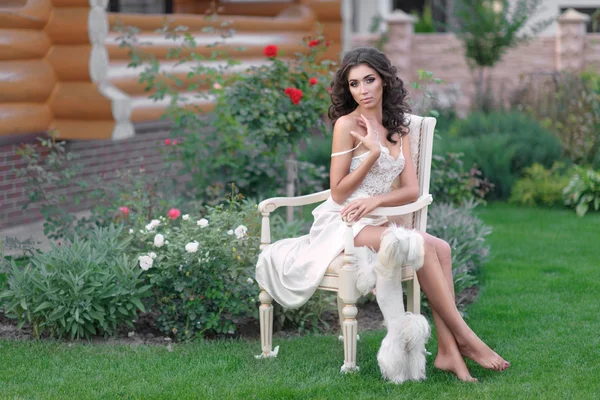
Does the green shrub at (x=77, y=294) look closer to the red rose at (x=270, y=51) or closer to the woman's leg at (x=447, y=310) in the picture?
the woman's leg at (x=447, y=310)

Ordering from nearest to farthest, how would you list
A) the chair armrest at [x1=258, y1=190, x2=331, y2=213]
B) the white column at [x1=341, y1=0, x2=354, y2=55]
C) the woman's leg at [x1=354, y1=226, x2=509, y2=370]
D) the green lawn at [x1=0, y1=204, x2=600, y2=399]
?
the green lawn at [x1=0, y1=204, x2=600, y2=399]
the woman's leg at [x1=354, y1=226, x2=509, y2=370]
the chair armrest at [x1=258, y1=190, x2=331, y2=213]
the white column at [x1=341, y1=0, x2=354, y2=55]

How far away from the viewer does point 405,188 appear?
13.5ft

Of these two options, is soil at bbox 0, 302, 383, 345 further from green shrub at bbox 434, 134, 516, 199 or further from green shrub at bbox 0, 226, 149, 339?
green shrub at bbox 434, 134, 516, 199

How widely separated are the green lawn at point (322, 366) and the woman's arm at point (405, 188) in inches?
30.3

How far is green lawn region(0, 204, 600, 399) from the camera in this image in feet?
12.2

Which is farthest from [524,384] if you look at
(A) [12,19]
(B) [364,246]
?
(A) [12,19]

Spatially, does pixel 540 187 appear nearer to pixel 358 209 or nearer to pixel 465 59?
pixel 465 59

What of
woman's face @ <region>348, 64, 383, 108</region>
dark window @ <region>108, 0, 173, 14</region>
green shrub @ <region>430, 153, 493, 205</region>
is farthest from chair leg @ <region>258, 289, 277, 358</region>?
dark window @ <region>108, 0, 173, 14</region>

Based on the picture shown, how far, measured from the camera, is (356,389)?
3.76m

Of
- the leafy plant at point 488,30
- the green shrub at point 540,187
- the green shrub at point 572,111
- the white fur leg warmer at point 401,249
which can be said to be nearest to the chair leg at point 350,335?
the white fur leg warmer at point 401,249

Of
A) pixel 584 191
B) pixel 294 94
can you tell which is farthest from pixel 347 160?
pixel 584 191

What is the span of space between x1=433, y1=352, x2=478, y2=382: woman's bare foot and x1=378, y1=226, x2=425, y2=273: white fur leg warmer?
0.46 meters

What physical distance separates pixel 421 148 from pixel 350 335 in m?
1.05

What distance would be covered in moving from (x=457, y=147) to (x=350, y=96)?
175 inches
